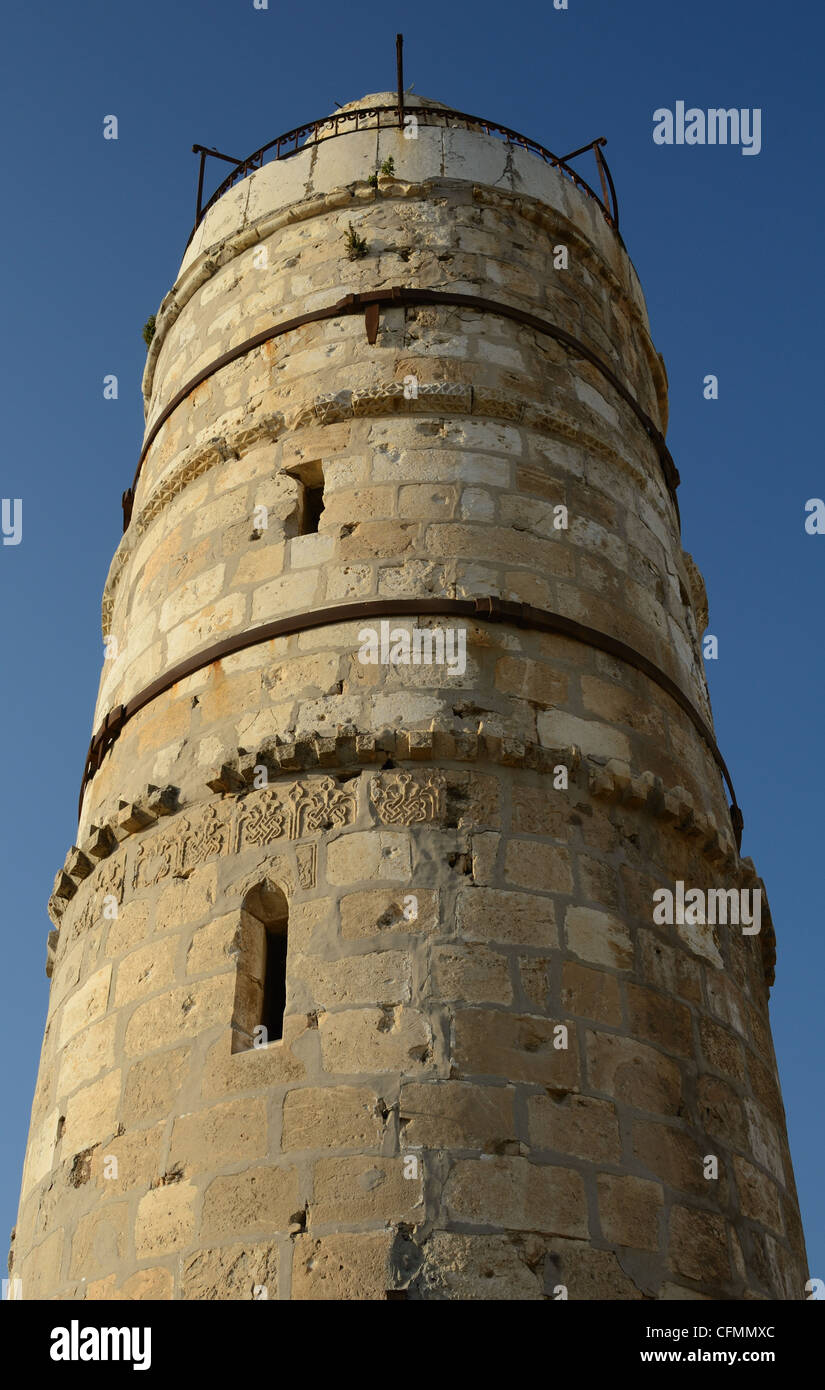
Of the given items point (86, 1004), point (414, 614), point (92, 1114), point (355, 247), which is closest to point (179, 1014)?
point (92, 1114)

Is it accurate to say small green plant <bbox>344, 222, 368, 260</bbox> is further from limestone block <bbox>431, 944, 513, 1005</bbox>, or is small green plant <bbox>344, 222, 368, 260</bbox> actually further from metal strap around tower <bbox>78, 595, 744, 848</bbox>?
limestone block <bbox>431, 944, 513, 1005</bbox>

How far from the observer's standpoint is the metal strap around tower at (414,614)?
6.47 meters

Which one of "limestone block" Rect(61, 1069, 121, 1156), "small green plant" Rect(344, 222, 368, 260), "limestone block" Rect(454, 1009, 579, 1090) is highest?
"small green plant" Rect(344, 222, 368, 260)

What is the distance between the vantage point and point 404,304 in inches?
309

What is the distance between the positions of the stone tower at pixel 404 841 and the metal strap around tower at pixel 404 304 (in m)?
0.02

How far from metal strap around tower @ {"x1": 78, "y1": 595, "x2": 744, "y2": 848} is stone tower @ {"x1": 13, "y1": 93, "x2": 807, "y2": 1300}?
0.02m

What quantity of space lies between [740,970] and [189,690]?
278 centimetres

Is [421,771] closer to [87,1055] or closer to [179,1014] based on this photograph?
[179,1014]

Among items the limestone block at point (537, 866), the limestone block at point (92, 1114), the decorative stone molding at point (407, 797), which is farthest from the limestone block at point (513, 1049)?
the limestone block at point (92, 1114)

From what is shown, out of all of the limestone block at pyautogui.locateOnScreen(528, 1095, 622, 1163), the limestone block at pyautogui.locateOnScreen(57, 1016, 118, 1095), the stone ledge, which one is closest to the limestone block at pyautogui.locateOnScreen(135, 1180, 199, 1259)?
Answer: the limestone block at pyautogui.locateOnScreen(57, 1016, 118, 1095)

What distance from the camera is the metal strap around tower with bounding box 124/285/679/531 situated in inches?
308

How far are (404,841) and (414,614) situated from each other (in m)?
1.16
